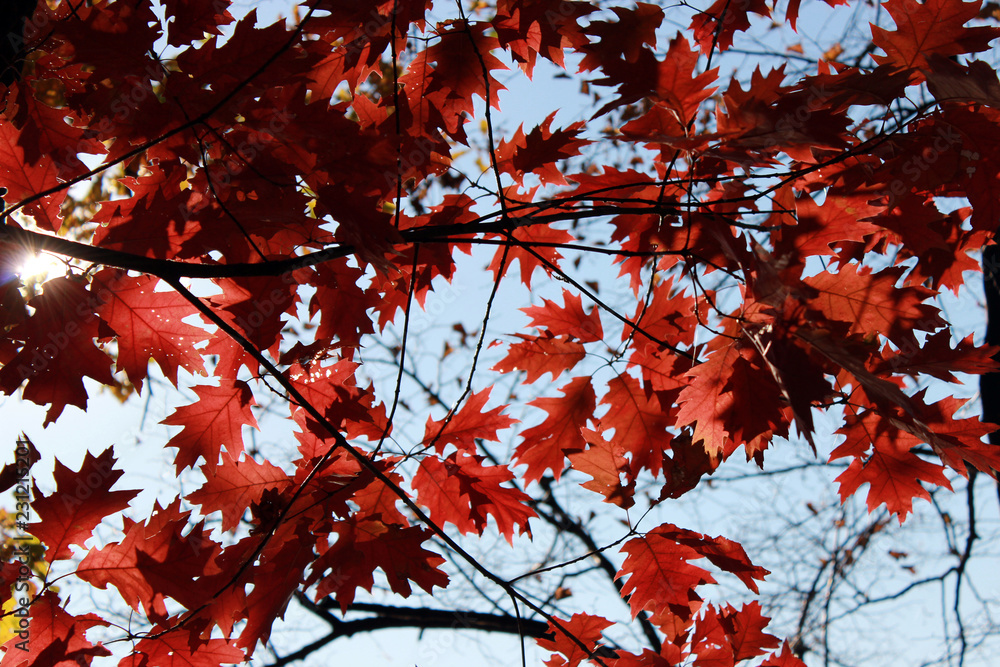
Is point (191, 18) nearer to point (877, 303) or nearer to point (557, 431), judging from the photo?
point (557, 431)

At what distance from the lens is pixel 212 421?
6.47ft

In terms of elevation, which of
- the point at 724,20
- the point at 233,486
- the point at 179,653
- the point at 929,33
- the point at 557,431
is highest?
the point at 724,20

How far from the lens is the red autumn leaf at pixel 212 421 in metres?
1.93

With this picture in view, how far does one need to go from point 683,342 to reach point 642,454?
0.44 metres

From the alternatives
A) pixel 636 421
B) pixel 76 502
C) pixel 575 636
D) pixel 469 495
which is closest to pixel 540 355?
pixel 636 421

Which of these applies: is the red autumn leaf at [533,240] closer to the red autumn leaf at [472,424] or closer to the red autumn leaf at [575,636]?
the red autumn leaf at [472,424]

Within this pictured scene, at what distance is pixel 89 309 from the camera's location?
169cm

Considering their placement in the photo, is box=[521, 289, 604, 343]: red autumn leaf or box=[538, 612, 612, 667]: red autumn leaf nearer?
box=[538, 612, 612, 667]: red autumn leaf

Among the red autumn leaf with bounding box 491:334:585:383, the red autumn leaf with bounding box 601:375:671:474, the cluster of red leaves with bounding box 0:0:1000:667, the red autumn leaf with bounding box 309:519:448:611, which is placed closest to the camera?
the cluster of red leaves with bounding box 0:0:1000:667

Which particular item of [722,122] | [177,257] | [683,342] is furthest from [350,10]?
[683,342]

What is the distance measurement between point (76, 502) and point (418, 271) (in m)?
1.26

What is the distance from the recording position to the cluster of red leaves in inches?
60.6

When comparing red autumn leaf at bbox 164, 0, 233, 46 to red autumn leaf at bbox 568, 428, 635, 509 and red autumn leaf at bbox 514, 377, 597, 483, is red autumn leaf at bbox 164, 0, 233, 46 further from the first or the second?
red autumn leaf at bbox 568, 428, 635, 509

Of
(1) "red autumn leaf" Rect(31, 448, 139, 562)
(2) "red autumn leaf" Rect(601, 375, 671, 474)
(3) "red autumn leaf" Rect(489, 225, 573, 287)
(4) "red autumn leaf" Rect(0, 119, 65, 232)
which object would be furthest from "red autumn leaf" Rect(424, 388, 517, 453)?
(4) "red autumn leaf" Rect(0, 119, 65, 232)
